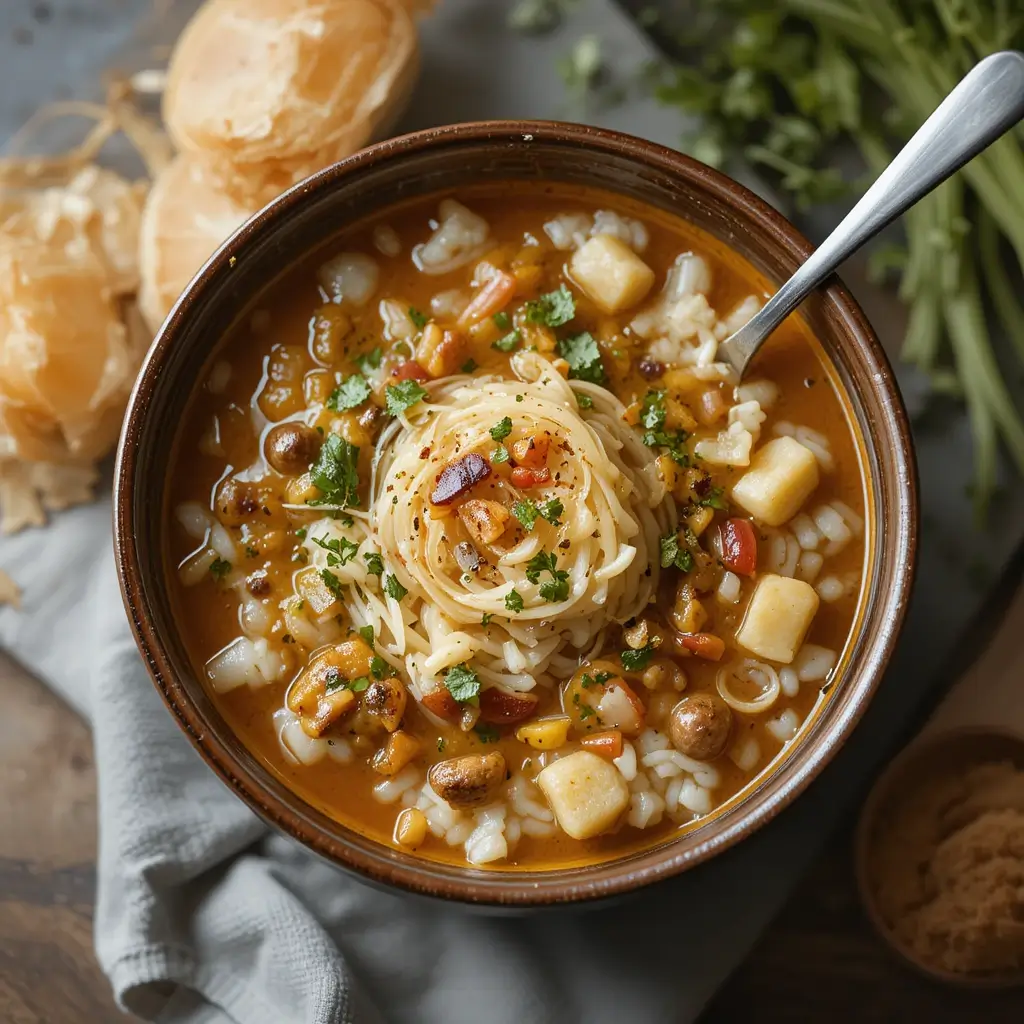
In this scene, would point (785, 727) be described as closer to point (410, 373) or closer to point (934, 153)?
point (410, 373)

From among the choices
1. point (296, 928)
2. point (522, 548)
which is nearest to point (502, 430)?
point (522, 548)

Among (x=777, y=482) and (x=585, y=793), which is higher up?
(x=777, y=482)

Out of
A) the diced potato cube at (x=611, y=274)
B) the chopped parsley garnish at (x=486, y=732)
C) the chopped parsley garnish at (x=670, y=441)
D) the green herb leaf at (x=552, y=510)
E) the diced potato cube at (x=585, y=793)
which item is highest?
the diced potato cube at (x=611, y=274)

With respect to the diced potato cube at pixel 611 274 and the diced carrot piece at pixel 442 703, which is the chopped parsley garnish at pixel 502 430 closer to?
the diced potato cube at pixel 611 274

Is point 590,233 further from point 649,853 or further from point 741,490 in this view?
point 649,853

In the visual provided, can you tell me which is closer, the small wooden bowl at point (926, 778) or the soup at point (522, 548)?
the soup at point (522, 548)

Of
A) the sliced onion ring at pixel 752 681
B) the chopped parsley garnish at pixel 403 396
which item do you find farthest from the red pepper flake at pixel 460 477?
the sliced onion ring at pixel 752 681

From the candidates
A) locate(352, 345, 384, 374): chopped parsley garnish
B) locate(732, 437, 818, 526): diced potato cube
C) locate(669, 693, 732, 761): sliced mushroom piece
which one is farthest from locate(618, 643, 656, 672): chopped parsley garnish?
locate(352, 345, 384, 374): chopped parsley garnish
